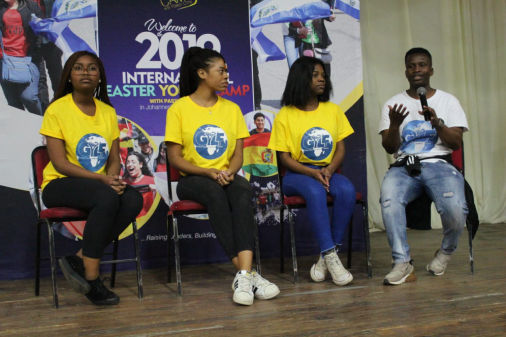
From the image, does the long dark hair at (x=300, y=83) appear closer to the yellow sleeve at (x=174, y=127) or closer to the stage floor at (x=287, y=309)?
the yellow sleeve at (x=174, y=127)

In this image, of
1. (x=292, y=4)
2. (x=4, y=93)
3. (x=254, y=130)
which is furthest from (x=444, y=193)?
(x=4, y=93)

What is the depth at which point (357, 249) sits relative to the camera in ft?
12.5

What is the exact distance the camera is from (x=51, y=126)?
2604mm

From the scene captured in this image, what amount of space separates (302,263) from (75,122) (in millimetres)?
1542

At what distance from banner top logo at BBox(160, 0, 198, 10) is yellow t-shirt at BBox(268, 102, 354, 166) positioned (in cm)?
98

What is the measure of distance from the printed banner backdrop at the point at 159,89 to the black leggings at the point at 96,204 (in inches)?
30.1

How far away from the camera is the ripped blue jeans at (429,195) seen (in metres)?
2.74

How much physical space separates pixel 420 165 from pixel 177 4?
1.70m

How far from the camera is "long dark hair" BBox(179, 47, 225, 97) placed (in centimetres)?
286

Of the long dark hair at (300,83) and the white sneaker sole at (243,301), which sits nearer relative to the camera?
the white sneaker sole at (243,301)

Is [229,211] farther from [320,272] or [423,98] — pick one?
[423,98]

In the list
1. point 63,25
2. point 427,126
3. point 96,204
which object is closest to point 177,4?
point 63,25

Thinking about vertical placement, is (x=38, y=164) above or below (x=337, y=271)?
above

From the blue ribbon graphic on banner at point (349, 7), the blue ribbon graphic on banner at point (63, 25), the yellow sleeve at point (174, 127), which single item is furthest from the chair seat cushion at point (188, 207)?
the blue ribbon graphic on banner at point (349, 7)
